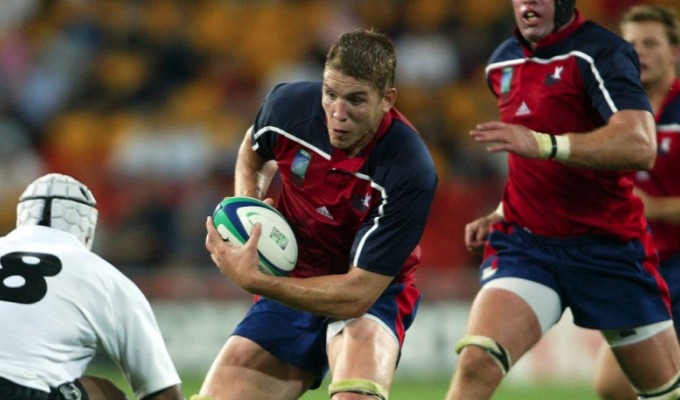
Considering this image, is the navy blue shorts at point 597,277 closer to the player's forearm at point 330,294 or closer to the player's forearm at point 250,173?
the player's forearm at point 330,294

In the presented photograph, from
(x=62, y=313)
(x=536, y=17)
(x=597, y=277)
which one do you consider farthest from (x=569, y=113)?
(x=62, y=313)

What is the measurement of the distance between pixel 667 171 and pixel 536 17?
59.3 inches

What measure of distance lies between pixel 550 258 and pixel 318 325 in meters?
1.14

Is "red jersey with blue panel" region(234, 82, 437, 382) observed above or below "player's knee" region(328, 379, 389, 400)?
above

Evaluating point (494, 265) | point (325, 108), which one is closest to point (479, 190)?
point (494, 265)

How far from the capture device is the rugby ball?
4980 mm

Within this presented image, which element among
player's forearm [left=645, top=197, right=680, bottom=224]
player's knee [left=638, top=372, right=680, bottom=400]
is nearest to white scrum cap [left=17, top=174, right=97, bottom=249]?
player's knee [left=638, top=372, right=680, bottom=400]

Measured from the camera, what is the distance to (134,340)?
477 centimetres

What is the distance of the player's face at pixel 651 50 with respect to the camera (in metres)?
6.46

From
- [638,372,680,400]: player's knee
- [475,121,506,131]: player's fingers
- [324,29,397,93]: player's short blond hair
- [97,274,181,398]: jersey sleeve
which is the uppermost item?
[324,29,397,93]: player's short blond hair

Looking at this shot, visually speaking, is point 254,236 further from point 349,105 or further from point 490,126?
point 490,126

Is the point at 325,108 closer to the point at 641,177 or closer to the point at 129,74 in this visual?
the point at 641,177

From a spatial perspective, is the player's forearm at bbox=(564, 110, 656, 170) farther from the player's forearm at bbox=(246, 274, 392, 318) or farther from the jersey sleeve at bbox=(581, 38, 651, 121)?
the player's forearm at bbox=(246, 274, 392, 318)

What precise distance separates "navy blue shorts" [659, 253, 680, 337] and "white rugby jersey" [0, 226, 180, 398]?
2.92 meters
